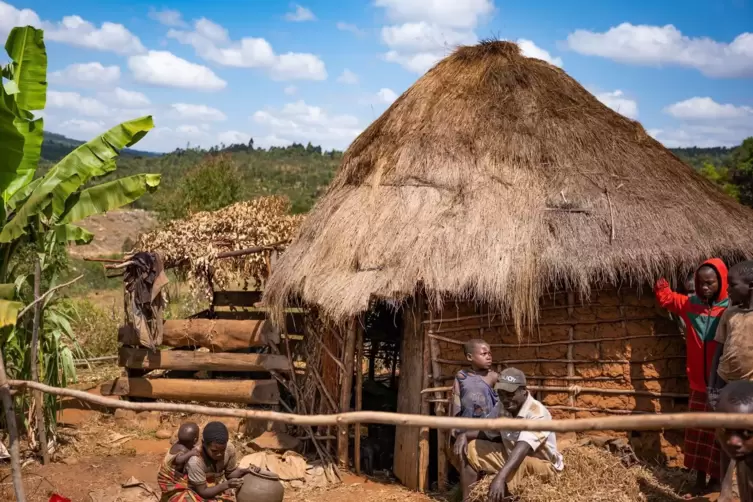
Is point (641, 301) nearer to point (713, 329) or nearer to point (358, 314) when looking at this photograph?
point (713, 329)

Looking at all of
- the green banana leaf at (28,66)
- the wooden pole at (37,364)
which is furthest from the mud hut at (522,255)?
the green banana leaf at (28,66)

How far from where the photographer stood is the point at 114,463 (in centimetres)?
827

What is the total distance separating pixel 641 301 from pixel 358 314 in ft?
9.47

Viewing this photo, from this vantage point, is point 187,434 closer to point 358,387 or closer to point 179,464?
point 179,464

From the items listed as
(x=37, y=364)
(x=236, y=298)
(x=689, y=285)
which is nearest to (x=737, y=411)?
(x=689, y=285)

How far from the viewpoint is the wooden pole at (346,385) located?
25.8 feet

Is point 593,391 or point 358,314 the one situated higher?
point 358,314

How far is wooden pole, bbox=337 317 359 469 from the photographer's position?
25.8ft

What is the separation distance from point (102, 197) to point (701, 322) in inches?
232

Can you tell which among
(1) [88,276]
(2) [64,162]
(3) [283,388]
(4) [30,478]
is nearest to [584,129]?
(3) [283,388]

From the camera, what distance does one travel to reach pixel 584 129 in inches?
347

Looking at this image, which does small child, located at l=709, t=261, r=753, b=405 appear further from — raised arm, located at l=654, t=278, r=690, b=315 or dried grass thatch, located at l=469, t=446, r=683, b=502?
dried grass thatch, located at l=469, t=446, r=683, b=502

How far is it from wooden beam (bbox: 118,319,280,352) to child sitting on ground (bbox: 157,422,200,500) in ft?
10.6

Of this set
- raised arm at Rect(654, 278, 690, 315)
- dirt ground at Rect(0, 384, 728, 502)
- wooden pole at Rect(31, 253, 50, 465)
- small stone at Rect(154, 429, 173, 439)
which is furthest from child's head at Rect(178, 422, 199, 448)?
raised arm at Rect(654, 278, 690, 315)
